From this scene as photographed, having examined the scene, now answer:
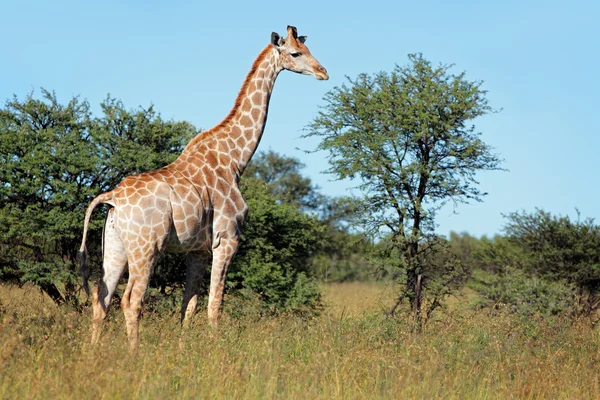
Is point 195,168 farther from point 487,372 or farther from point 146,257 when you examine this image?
point 487,372

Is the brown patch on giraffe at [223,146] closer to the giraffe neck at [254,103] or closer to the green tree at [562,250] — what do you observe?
the giraffe neck at [254,103]

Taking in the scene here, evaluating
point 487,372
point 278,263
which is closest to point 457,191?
point 278,263

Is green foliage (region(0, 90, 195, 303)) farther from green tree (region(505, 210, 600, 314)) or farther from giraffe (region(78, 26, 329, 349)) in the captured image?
green tree (region(505, 210, 600, 314))

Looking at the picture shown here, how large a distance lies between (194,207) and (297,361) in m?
3.00

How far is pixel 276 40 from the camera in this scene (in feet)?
37.1

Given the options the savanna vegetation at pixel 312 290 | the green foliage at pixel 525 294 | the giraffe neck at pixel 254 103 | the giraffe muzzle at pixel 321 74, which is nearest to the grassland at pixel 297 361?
the savanna vegetation at pixel 312 290

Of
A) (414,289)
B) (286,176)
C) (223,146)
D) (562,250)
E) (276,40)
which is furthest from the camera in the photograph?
(286,176)

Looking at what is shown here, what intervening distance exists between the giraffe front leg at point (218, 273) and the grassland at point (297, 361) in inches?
10.1

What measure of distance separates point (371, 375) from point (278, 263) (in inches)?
376

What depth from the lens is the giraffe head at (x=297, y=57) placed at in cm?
1130

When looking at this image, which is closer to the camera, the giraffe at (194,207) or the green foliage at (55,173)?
the giraffe at (194,207)

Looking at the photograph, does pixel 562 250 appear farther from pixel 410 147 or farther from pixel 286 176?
pixel 286 176

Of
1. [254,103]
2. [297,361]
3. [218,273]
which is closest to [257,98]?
[254,103]

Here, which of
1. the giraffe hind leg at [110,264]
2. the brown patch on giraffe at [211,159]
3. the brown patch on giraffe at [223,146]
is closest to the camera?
the giraffe hind leg at [110,264]
